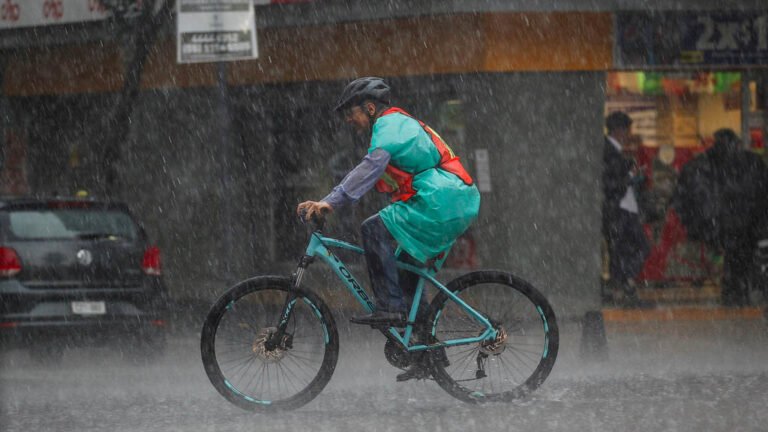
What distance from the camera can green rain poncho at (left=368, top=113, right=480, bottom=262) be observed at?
6648 mm

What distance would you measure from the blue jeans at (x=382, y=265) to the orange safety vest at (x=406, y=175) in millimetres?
193

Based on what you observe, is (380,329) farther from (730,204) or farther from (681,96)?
(681,96)

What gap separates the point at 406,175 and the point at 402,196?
0.38 ft

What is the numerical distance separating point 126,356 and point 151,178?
6933mm

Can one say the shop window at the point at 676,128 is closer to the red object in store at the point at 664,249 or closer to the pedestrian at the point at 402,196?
the red object in store at the point at 664,249

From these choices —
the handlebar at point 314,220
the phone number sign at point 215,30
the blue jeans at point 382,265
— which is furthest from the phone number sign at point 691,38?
the handlebar at point 314,220

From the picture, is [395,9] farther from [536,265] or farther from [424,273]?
[424,273]

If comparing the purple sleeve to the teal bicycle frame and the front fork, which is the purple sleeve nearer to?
the teal bicycle frame

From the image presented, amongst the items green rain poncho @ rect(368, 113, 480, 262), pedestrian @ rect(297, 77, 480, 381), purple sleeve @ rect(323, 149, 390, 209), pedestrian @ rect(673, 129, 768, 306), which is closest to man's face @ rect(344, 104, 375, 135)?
pedestrian @ rect(297, 77, 480, 381)

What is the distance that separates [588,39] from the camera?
14.6 meters

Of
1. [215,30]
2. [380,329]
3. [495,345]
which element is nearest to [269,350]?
[380,329]

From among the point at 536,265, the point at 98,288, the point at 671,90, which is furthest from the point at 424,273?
the point at 671,90

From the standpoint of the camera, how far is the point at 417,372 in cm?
685

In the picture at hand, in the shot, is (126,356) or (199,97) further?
(199,97)
